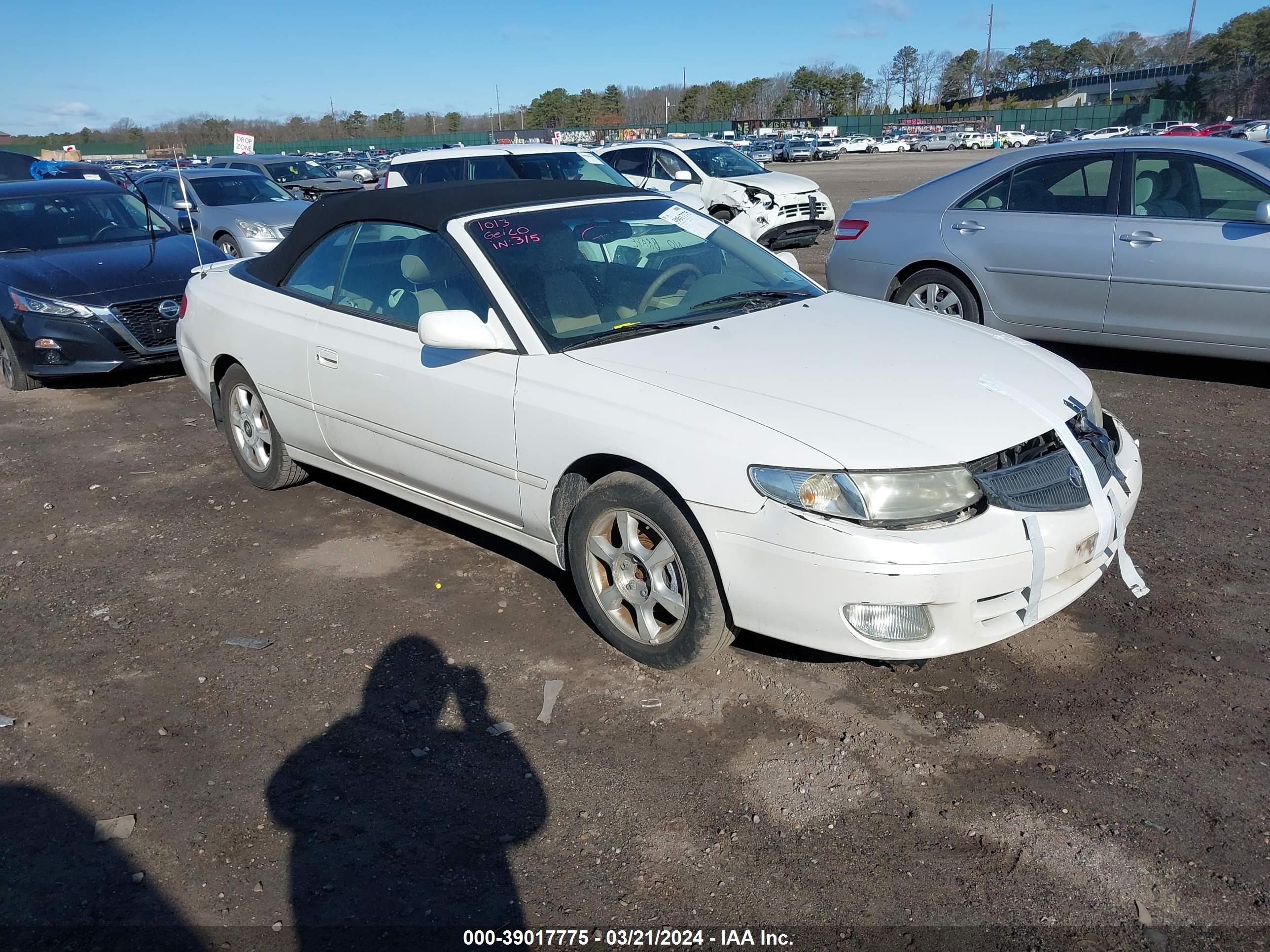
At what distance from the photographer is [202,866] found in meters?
2.81

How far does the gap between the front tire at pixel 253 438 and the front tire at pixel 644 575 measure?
236cm

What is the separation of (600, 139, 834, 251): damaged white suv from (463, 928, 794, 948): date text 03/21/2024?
41.9 feet

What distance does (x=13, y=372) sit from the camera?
8.57 meters

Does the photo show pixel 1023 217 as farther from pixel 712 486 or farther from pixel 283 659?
pixel 283 659

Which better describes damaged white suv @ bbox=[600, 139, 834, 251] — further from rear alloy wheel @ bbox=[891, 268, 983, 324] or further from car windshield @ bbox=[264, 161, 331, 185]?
car windshield @ bbox=[264, 161, 331, 185]

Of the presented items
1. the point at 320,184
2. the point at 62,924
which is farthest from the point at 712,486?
the point at 320,184

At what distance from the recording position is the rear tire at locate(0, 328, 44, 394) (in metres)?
8.38

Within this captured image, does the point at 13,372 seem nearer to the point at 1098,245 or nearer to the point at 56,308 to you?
the point at 56,308

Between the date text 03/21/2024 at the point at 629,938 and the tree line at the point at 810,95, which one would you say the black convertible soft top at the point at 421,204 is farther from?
the tree line at the point at 810,95

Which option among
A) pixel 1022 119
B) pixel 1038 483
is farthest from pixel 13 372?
pixel 1022 119

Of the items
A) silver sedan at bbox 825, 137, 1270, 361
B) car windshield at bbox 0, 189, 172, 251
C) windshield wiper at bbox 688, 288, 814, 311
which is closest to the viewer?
windshield wiper at bbox 688, 288, 814, 311

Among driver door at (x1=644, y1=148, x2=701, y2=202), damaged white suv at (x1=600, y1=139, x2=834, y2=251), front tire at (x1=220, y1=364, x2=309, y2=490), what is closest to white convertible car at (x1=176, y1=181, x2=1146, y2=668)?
front tire at (x1=220, y1=364, x2=309, y2=490)

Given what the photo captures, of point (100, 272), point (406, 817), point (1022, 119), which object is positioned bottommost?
point (406, 817)

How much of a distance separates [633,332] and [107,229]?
7.52 metres
